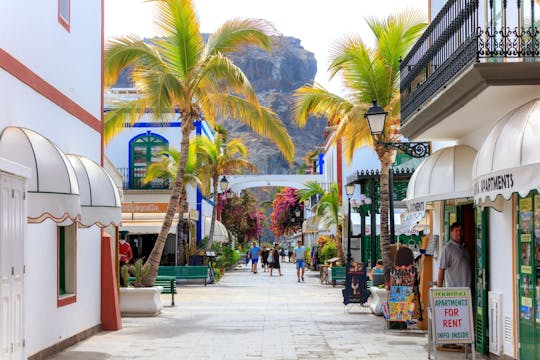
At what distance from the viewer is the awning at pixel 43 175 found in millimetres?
11055

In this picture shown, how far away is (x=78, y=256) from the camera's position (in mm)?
16094

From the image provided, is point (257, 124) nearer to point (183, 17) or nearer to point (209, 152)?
point (183, 17)

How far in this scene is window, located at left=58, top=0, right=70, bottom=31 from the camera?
14781 millimetres

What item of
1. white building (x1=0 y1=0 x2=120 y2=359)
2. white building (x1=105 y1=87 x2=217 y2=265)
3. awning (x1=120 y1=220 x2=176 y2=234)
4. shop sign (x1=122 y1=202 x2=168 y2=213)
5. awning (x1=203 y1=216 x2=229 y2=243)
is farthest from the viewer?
awning (x1=203 y1=216 x2=229 y2=243)

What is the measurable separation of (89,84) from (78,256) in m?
3.46

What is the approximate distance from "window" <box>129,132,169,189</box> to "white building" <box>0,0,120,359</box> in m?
25.2

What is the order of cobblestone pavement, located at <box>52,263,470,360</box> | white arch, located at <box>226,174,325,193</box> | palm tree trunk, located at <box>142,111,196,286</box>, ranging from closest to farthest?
1. cobblestone pavement, located at <box>52,263,470,360</box>
2. palm tree trunk, located at <box>142,111,196,286</box>
3. white arch, located at <box>226,174,325,193</box>

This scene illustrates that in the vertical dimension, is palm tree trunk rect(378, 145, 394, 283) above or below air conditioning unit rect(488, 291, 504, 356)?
above

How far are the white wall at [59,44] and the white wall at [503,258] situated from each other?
23.8 feet

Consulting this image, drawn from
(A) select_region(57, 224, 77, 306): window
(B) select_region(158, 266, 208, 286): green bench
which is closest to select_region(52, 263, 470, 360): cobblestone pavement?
(A) select_region(57, 224, 77, 306): window

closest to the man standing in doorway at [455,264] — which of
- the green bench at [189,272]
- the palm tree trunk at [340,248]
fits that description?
the green bench at [189,272]

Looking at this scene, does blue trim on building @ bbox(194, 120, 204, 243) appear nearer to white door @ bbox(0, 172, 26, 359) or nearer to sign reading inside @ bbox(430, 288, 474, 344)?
sign reading inside @ bbox(430, 288, 474, 344)

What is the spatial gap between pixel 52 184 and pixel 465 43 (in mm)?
5813

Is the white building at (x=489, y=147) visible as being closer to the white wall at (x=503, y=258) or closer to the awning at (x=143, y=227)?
the white wall at (x=503, y=258)
